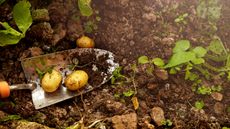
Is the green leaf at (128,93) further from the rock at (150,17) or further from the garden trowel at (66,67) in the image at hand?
the rock at (150,17)

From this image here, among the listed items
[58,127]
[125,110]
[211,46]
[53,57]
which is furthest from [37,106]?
[211,46]

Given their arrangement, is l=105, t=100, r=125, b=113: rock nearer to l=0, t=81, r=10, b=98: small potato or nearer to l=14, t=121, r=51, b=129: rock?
l=14, t=121, r=51, b=129: rock

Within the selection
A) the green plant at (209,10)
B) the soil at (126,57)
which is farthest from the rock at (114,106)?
the green plant at (209,10)

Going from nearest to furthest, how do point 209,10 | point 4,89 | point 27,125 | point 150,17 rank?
point 27,125
point 4,89
point 150,17
point 209,10

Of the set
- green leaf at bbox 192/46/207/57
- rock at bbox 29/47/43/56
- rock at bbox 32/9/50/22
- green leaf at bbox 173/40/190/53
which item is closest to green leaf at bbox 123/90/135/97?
green leaf at bbox 173/40/190/53

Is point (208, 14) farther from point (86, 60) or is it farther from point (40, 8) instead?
point (40, 8)

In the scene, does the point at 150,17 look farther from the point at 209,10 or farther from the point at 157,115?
the point at 157,115

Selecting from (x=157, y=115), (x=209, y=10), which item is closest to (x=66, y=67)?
→ (x=157, y=115)
